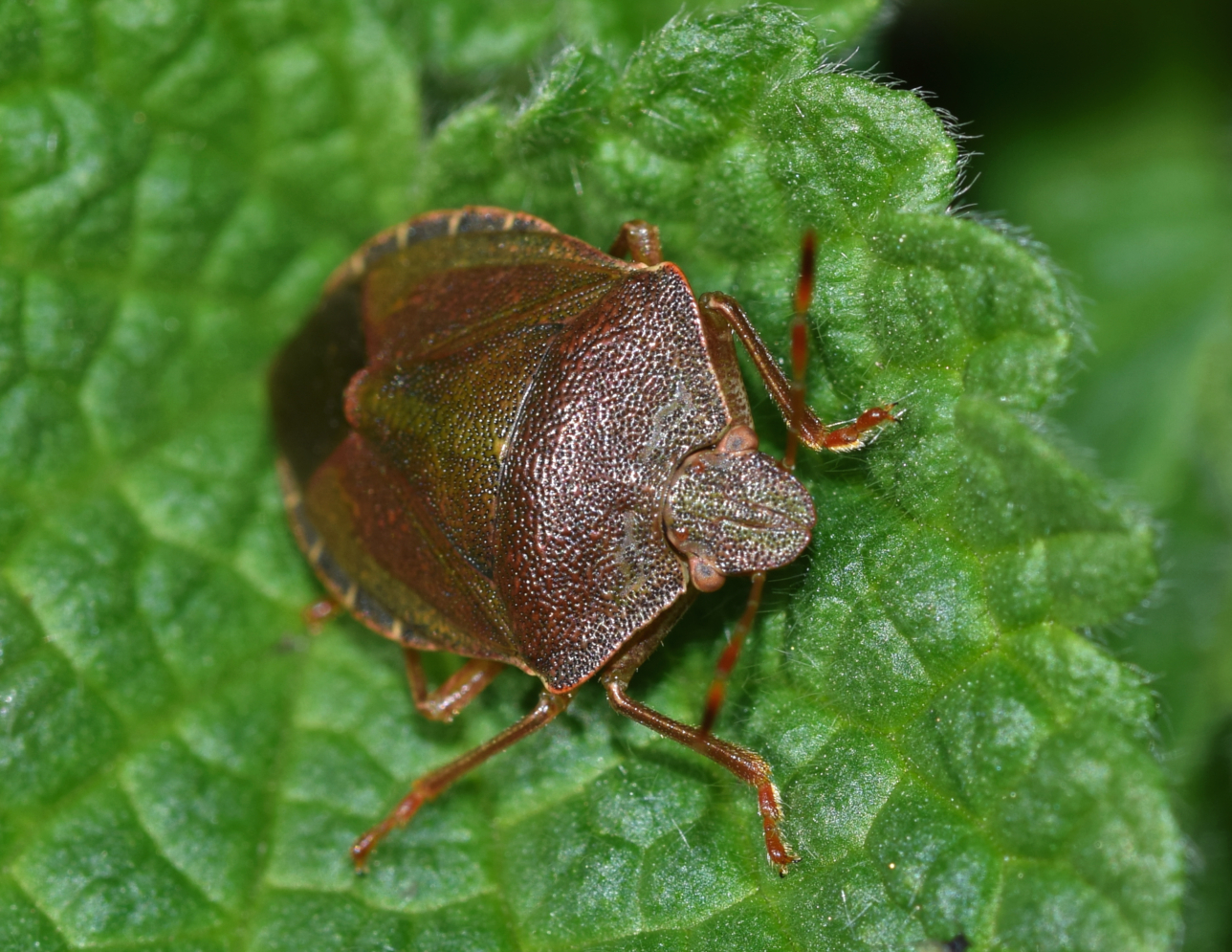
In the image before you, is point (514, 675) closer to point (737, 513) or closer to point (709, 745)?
point (709, 745)

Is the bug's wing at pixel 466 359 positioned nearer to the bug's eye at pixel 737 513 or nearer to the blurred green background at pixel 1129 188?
the bug's eye at pixel 737 513

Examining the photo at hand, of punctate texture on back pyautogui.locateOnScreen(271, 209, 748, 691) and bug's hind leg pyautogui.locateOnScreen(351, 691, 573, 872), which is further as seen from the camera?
bug's hind leg pyautogui.locateOnScreen(351, 691, 573, 872)

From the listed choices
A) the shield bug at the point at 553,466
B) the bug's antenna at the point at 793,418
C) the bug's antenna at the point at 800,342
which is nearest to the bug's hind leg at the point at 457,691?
the shield bug at the point at 553,466

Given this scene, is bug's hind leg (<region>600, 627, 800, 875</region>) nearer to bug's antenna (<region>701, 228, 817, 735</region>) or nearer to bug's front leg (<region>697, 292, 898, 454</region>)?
bug's antenna (<region>701, 228, 817, 735</region>)

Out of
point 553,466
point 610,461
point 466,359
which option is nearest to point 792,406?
point 610,461

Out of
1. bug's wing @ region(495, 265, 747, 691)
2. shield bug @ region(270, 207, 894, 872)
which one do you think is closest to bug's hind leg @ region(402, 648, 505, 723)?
shield bug @ region(270, 207, 894, 872)

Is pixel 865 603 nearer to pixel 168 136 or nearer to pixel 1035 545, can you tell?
pixel 1035 545

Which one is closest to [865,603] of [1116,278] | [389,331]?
[389,331]
